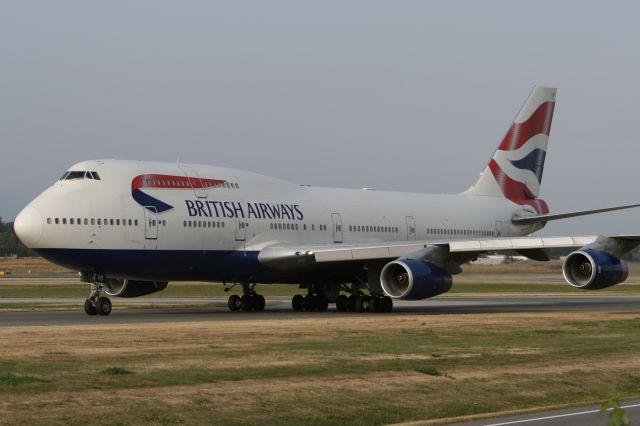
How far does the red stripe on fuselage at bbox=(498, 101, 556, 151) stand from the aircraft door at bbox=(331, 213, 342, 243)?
40.9 ft

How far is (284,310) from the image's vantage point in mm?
38312

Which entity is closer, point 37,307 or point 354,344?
point 354,344

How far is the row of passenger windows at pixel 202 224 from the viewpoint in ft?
110

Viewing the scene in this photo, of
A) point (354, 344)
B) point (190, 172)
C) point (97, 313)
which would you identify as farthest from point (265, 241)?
point (354, 344)

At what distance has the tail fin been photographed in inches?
1891

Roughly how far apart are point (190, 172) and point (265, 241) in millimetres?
3589

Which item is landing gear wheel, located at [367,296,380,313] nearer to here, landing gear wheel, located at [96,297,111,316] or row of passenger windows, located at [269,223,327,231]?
row of passenger windows, located at [269,223,327,231]

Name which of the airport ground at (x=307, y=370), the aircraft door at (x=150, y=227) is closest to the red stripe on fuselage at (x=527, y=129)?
the airport ground at (x=307, y=370)

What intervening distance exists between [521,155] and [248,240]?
1795cm

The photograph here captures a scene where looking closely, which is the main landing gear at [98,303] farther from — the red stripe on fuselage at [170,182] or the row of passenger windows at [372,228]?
the row of passenger windows at [372,228]

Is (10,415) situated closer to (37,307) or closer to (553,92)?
(37,307)

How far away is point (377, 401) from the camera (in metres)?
15.0

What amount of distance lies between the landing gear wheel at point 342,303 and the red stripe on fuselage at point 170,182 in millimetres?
6249

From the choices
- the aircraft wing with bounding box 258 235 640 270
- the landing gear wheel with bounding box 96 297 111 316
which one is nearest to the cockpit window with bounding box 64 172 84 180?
the landing gear wheel with bounding box 96 297 111 316
